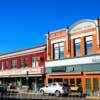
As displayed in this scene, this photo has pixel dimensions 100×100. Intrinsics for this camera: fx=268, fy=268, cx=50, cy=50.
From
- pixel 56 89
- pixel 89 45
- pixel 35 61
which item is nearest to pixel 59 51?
pixel 89 45

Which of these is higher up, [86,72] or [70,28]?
[70,28]

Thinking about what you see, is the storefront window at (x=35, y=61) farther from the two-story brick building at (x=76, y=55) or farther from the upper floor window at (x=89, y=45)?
the upper floor window at (x=89, y=45)

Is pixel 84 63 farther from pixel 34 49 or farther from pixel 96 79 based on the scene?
pixel 34 49

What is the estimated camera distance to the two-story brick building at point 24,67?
48.1 m

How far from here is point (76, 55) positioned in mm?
40812

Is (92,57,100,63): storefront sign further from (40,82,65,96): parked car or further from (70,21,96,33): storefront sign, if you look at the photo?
(40,82,65,96): parked car

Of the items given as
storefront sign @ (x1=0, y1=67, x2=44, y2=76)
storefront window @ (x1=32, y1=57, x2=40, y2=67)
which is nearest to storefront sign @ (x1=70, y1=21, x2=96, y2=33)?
storefront sign @ (x1=0, y1=67, x2=44, y2=76)

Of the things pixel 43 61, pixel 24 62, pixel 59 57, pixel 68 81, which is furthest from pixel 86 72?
pixel 24 62

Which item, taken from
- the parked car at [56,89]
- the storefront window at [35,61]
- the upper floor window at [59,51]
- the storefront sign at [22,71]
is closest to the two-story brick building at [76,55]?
the upper floor window at [59,51]

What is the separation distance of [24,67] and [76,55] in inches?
577

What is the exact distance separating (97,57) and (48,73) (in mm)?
11498

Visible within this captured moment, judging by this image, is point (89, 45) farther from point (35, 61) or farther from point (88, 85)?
point (35, 61)

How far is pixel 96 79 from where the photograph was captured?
121 feet

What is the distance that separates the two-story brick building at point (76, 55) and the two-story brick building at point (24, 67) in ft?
8.64
